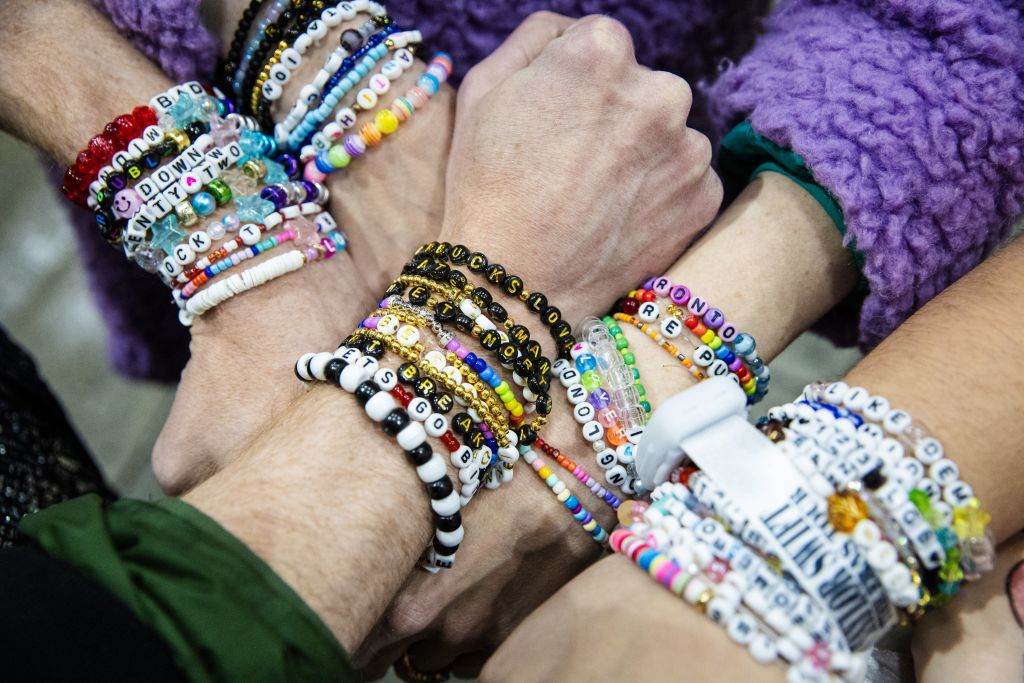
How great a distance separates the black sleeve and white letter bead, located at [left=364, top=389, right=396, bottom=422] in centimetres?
22

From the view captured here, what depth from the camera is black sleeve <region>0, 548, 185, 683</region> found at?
480mm

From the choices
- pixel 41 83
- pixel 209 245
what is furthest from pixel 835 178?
pixel 41 83

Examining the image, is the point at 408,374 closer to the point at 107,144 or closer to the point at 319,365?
the point at 319,365

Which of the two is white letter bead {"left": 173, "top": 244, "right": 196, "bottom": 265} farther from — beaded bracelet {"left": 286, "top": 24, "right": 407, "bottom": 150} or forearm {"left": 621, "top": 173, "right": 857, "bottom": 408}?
forearm {"left": 621, "top": 173, "right": 857, "bottom": 408}

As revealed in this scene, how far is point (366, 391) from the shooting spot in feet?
2.12

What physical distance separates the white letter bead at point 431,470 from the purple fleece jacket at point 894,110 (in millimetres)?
440

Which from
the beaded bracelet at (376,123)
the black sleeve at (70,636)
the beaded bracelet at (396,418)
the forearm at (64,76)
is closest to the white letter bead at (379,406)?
the beaded bracelet at (396,418)

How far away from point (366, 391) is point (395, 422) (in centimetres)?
4

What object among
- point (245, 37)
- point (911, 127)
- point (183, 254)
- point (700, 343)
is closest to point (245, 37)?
point (245, 37)

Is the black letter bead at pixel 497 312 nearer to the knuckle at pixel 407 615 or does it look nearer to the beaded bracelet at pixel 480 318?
the beaded bracelet at pixel 480 318

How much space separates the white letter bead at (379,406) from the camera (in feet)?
2.10

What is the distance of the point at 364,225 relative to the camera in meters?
0.90

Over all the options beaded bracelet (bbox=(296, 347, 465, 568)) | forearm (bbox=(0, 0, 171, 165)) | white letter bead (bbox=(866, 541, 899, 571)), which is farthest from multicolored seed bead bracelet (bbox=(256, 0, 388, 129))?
white letter bead (bbox=(866, 541, 899, 571))

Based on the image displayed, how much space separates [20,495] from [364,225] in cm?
44
